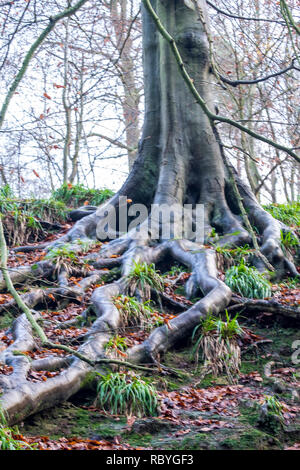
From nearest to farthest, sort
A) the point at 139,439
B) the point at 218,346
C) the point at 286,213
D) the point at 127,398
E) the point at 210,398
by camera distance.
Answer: the point at 139,439 < the point at 127,398 < the point at 210,398 < the point at 218,346 < the point at 286,213

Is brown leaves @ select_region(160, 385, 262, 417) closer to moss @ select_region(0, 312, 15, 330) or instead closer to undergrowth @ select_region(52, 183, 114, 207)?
moss @ select_region(0, 312, 15, 330)

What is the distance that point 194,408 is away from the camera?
427 cm

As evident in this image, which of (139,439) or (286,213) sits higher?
(286,213)

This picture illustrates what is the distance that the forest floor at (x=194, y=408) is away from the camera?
3.59m

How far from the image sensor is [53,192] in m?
11.3

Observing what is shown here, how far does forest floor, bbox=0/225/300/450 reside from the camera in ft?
11.8

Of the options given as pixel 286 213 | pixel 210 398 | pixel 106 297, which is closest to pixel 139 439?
pixel 210 398

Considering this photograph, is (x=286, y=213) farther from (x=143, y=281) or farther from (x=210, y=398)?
(x=210, y=398)

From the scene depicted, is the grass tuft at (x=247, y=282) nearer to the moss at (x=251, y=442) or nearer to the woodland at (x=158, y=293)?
the woodland at (x=158, y=293)

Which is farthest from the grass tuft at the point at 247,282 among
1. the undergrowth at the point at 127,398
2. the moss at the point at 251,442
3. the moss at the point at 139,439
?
the moss at the point at 139,439

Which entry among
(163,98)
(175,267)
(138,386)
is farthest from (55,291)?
(163,98)

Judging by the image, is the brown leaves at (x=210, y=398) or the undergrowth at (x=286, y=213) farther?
the undergrowth at (x=286, y=213)

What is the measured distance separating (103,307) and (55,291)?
39.2 inches

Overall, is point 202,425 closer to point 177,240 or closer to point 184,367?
point 184,367
